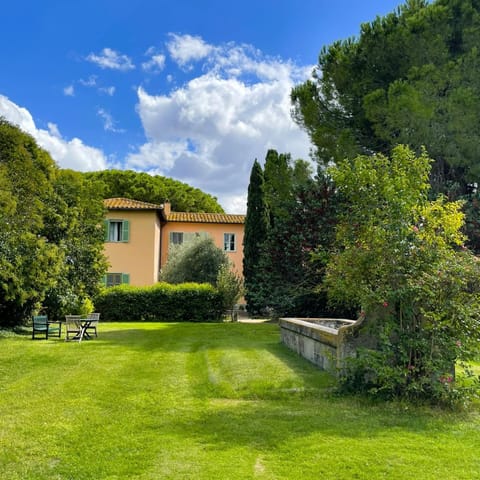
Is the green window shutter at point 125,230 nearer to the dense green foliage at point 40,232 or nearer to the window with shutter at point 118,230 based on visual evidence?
the window with shutter at point 118,230

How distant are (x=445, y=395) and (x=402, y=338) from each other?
83 centimetres

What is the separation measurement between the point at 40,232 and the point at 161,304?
6.90m

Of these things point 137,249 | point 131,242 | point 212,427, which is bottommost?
point 212,427

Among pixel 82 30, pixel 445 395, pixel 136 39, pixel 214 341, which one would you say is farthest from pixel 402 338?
pixel 136 39

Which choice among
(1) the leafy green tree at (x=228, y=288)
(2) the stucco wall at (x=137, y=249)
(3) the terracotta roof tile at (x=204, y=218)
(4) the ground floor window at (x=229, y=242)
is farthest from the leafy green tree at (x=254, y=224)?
(2) the stucco wall at (x=137, y=249)

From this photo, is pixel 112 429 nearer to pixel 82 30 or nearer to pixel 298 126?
pixel 82 30

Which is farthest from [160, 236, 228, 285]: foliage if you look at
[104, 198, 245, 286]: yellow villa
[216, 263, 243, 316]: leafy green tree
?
[216, 263, 243, 316]: leafy green tree

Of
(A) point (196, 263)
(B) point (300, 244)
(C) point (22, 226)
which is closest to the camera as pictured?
(C) point (22, 226)

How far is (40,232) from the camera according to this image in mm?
16047

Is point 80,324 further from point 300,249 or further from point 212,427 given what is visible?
point 212,427

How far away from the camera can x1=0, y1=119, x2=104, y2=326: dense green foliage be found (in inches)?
532

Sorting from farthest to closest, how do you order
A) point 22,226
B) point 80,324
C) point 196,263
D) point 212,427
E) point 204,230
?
1. point 204,230
2. point 196,263
3. point 22,226
4. point 80,324
5. point 212,427

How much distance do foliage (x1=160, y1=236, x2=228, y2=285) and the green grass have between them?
16.3 m

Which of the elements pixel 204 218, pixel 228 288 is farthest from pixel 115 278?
pixel 228 288
